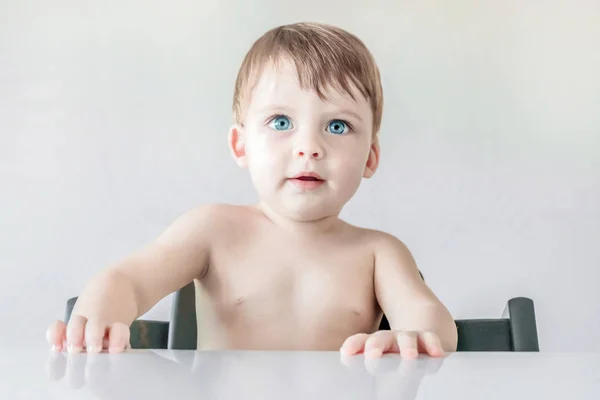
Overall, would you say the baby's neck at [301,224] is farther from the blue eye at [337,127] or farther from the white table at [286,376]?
the white table at [286,376]

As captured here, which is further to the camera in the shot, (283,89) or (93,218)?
(93,218)

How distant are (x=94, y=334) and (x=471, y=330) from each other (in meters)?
0.60

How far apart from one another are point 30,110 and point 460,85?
0.89 metres

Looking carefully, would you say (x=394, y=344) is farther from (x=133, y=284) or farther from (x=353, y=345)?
(x=133, y=284)

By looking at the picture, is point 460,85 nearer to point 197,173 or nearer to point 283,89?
point 197,173

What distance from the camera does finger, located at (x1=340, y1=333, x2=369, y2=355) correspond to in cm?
57

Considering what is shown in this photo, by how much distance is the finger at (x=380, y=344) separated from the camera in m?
0.57

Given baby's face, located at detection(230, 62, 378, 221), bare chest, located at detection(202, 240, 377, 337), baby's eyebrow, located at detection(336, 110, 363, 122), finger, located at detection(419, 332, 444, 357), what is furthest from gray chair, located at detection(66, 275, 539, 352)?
finger, located at detection(419, 332, 444, 357)

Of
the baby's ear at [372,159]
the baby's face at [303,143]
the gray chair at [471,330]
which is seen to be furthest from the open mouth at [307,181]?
the gray chair at [471,330]

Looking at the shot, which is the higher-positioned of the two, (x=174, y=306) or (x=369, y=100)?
(x=369, y=100)

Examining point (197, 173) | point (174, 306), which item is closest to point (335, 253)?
point (174, 306)

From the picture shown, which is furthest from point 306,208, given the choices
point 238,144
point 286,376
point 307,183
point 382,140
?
point 382,140

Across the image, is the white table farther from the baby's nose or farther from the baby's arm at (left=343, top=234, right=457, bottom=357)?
the baby's nose

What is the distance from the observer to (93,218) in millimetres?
1618
